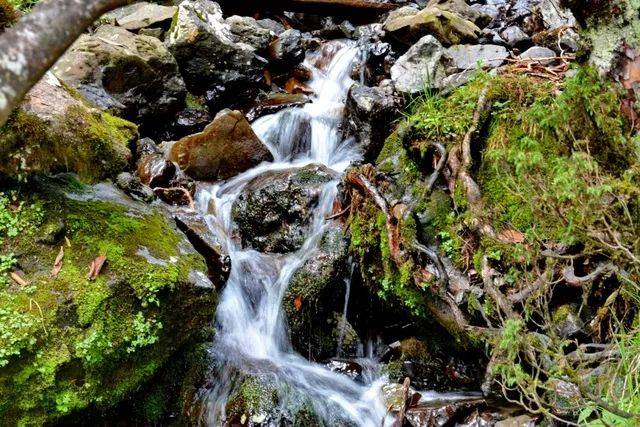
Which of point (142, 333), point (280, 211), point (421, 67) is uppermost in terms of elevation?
point (421, 67)

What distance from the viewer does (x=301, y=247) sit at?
571 centimetres

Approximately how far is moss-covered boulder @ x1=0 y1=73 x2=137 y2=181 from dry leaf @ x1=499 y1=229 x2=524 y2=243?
3.08 metres

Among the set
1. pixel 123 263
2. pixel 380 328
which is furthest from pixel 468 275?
pixel 123 263

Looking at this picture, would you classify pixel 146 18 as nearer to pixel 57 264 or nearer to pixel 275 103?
pixel 275 103

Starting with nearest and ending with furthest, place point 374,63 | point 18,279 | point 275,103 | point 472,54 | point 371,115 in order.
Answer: point 18,279
point 371,115
point 472,54
point 275,103
point 374,63

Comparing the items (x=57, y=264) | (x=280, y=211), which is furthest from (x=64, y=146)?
(x=280, y=211)

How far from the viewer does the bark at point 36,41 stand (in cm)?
150

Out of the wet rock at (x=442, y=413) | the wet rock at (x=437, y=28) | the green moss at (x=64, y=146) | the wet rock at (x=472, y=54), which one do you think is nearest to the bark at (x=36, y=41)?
the green moss at (x=64, y=146)

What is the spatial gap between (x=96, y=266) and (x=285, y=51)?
6905mm

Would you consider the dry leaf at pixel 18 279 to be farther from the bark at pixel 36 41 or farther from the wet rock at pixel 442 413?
the wet rock at pixel 442 413

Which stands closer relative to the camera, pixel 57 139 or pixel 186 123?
pixel 57 139

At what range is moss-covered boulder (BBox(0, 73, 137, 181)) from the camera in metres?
3.32

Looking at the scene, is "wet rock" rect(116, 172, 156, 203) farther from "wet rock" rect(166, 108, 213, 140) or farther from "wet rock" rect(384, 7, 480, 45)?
"wet rock" rect(384, 7, 480, 45)

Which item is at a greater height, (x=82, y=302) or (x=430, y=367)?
(x=82, y=302)
